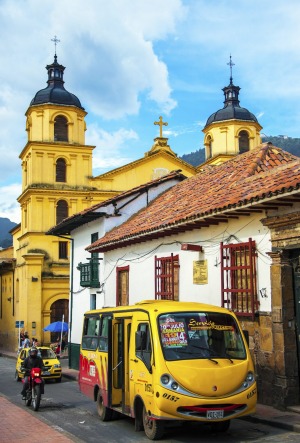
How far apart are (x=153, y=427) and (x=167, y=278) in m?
7.45

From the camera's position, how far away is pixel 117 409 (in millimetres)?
11500

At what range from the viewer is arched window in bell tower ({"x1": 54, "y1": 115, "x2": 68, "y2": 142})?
4062cm

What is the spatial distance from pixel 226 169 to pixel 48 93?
2472 centimetres

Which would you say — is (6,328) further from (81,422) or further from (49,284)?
(81,422)

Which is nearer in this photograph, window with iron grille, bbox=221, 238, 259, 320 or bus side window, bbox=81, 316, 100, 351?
bus side window, bbox=81, 316, 100, 351

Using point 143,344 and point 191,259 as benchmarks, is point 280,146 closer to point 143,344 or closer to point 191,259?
point 191,259

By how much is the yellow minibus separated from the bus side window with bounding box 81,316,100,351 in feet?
3.54

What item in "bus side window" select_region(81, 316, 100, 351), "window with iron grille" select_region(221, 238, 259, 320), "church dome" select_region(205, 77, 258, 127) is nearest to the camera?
"bus side window" select_region(81, 316, 100, 351)

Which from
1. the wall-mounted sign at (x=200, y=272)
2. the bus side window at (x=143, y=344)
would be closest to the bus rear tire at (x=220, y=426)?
the bus side window at (x=143, y=344)

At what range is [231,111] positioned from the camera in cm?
4303

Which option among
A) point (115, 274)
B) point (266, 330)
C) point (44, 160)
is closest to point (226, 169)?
point (115, 274)

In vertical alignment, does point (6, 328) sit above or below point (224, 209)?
below

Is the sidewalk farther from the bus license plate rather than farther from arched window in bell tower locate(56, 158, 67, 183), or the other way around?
arched window in bell tower locate(56, 158, 67, 183)

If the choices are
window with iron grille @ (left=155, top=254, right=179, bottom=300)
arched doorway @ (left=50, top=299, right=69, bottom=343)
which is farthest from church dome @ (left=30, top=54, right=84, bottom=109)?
window with iron grille @ (left=155, top=254, right=179, bottom=300)
